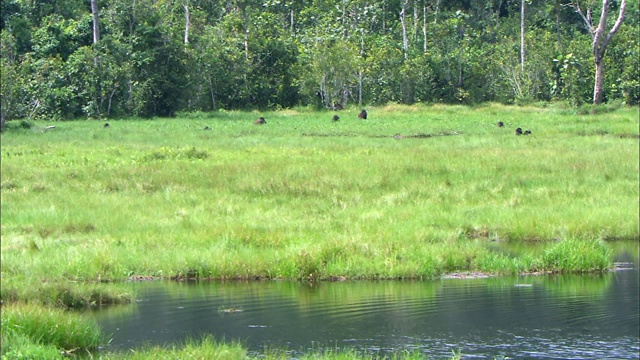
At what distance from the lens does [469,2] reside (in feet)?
204

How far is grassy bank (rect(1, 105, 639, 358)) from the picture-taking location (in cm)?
1469

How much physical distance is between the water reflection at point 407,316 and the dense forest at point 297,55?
25.4m

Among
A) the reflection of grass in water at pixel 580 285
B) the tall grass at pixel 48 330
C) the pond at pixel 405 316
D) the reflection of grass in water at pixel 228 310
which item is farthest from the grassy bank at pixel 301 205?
the tall grass at pixel 48 330

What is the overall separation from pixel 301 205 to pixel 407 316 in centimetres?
756

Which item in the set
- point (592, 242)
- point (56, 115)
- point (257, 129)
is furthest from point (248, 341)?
point (56, 115)

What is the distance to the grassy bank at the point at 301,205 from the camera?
48.2 feet

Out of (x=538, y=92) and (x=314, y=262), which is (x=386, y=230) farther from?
(x=538, y=92)

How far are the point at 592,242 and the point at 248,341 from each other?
23.7ft

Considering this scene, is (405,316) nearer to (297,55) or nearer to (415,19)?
(297,55)

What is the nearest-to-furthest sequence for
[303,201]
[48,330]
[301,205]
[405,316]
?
[48,330] < [405,316] < [301,205] < [303,201]

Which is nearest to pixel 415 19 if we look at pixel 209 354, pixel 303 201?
pixel 303 201

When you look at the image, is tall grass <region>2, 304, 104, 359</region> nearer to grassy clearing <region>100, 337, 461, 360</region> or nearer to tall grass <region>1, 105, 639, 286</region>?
grassy clearing <region>100, 337, 461, 360</region>

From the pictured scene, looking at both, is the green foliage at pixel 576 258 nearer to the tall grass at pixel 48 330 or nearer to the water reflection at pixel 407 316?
the water reflection at pixel 407 316

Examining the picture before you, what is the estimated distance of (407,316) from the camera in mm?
12359
